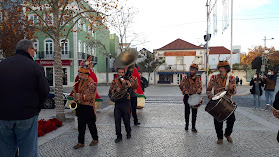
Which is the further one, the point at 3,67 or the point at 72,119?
the point at 72,119

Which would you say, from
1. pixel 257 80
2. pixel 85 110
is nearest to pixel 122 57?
pixel 85 110

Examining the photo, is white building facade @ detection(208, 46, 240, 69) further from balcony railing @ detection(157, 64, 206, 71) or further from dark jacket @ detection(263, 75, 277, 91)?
dark jacket @ detection(263, 75, 277, 91)

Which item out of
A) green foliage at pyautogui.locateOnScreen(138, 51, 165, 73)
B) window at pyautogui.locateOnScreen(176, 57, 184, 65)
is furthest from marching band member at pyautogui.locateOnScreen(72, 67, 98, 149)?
window at pyautogui.locateOnScreen(176, 57, 184, 65)

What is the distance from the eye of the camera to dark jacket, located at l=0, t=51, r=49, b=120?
277 cm

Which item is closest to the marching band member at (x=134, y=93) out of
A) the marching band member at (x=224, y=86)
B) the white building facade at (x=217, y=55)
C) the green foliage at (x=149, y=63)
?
the marching band member at (x=224, y=86)

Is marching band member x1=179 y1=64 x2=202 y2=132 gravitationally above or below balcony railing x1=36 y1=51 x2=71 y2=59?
below

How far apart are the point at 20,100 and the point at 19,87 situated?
0.54ft

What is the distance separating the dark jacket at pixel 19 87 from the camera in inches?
109

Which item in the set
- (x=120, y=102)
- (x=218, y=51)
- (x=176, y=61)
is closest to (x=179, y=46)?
(x=176, y=61)

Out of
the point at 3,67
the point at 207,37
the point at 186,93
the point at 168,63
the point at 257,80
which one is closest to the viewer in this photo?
the point at 3,67

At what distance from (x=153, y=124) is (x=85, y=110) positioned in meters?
2.85

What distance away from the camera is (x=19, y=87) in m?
2.80

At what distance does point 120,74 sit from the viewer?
5.36 metres

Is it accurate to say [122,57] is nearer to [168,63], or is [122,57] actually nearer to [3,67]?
[3,67]
